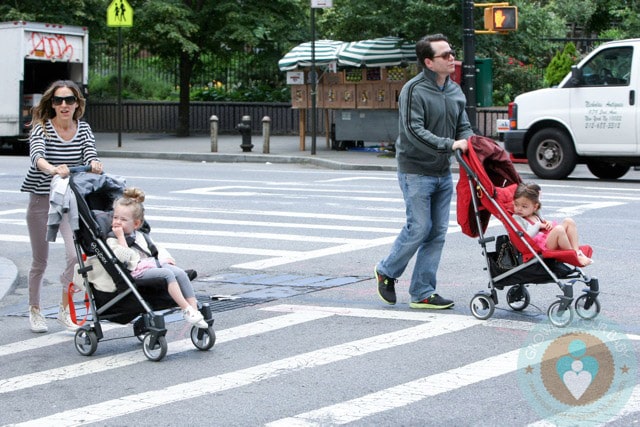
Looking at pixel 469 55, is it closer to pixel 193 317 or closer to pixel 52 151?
pixel 52 151

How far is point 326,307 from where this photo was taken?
8.59 metres

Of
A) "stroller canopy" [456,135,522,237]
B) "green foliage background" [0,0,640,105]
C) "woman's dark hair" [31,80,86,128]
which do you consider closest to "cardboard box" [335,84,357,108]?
"green foliage background" [0,0,640,105]

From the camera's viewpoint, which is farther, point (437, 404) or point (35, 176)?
point (35, 176)

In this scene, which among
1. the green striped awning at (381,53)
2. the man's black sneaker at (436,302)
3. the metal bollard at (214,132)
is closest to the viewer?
the man's black sneaker at (436,302)

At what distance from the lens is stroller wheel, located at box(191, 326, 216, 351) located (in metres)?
7.17

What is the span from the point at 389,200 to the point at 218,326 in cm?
820

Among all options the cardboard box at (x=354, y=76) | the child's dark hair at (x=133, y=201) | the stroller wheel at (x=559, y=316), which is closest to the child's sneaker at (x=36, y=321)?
the child's dark hair at (x=133, y=201)

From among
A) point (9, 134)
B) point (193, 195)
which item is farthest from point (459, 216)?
point (9, 134)

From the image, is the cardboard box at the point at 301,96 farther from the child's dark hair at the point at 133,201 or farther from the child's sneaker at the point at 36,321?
the child's dark hair at the point at 133,201

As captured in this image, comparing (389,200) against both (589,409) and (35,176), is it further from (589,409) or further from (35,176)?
(589,409)

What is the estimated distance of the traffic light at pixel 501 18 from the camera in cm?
1988

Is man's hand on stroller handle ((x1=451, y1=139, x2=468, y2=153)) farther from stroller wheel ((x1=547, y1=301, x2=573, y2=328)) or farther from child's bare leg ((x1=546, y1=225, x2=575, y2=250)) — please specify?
stroller wheel ((x1=547, y1=301, x2=573, y2=328))

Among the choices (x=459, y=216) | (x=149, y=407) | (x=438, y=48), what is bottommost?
(x=149, y=407)

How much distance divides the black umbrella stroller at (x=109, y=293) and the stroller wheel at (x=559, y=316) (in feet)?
7.34
